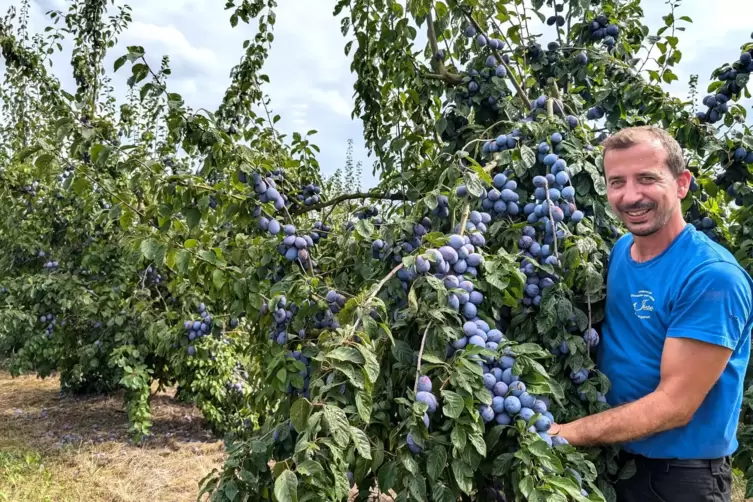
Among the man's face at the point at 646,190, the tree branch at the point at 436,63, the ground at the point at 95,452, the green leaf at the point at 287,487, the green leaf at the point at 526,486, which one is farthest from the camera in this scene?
the ground at the point at 95,452

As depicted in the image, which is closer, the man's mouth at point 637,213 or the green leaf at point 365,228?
the man's mouth at point 637,213

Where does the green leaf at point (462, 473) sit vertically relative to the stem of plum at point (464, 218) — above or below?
below

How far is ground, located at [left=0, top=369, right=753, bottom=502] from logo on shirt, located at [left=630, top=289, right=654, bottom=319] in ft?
7.89

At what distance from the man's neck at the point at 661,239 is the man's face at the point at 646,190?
42 millimetres

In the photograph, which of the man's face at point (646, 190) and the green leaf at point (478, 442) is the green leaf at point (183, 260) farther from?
the man's face at point (646, 190)

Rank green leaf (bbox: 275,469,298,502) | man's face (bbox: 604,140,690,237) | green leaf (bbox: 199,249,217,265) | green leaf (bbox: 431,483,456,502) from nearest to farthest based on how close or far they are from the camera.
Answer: green leaf (bbox: 275,469,298,502), green leaf (bbox: 431,483,456,502), man's face (bbox: 604,140,690,237), green leaf (bbox: 199,249,217,265)

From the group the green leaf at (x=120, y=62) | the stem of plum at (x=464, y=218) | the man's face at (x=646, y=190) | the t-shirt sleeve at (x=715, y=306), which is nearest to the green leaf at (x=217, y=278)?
the green leaf at (x=120, y=62)

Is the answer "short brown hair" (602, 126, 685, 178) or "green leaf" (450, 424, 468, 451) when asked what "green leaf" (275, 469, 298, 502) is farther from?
"short brown hair" (602, 126, 685, 178)

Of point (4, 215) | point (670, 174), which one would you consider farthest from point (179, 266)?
point (4, 215)

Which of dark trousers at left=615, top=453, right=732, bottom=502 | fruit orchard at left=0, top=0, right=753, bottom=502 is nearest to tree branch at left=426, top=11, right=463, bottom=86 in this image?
fruit orchard at left=0, top=0, right=753, bottom=502

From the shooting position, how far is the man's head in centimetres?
155

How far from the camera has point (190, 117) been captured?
77.7 inches

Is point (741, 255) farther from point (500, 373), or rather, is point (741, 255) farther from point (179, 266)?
point (179, 266)

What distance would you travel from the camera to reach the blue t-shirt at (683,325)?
56.3 inches
